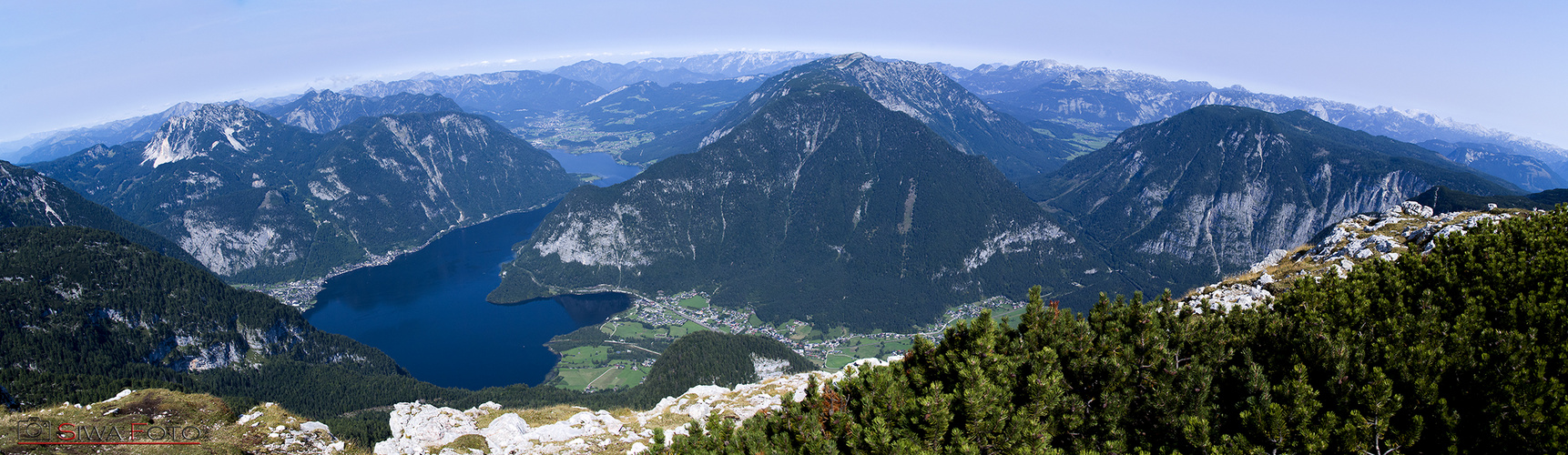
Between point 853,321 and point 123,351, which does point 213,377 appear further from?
point 853,321

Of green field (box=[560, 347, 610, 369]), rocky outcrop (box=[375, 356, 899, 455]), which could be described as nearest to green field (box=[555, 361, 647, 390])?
green field (box=[560, 347, 610, 369])

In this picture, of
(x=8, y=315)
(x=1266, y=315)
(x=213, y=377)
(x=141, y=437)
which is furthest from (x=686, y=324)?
(x=1266, y=315)

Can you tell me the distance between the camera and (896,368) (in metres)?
24.4

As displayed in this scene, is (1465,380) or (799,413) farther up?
(1465,380)

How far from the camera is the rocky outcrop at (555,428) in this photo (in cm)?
3200

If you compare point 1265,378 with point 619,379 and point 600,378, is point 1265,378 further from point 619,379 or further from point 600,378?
point 600,378

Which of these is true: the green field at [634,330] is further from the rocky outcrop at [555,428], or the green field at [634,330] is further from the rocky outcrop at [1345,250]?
the rocky outcrop at [1345,250]

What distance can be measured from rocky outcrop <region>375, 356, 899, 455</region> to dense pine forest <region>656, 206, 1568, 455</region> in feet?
25.4

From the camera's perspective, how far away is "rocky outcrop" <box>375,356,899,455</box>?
105ft

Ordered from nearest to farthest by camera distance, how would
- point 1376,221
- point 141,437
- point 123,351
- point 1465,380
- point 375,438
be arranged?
point 1465,380
point 141,437
point 1376,221
point 375,438
point 123,351

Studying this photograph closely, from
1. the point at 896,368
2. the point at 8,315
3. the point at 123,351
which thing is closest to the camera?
the point at 896,368

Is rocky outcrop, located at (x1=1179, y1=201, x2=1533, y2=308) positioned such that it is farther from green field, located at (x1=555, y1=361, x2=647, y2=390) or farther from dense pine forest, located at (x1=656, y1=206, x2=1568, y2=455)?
green field, located at (x1=555, y1=361, x2=647, y2=390)

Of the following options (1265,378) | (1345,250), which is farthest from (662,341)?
(1265,378)

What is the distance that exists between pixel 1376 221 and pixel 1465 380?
1899 inches
